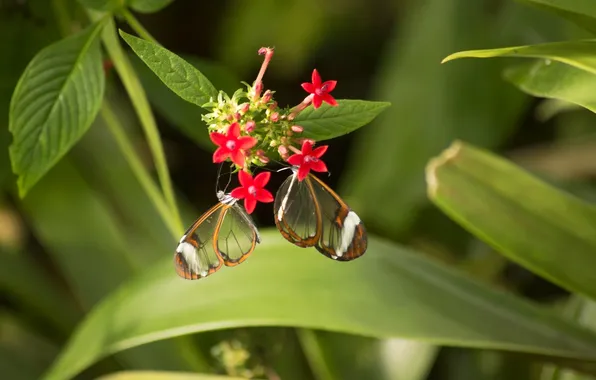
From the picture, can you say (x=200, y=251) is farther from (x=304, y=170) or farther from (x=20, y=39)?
(x=20, y=39)

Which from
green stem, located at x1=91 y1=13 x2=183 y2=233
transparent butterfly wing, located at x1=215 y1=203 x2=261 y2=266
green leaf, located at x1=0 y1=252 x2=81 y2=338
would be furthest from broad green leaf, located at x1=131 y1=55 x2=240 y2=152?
green leaf, located at x1=0 y1=252 x2=81 y2=338

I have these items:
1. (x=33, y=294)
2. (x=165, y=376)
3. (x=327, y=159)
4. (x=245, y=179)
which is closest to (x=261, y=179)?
(x=245, y=179)

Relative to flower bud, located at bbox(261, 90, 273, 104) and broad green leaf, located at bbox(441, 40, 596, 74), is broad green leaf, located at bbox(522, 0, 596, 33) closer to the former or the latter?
broad green leaf, located at bbox(441, 40, 596, 74)

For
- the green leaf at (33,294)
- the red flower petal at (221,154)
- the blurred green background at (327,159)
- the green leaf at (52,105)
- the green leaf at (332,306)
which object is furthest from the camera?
the green leaf at (33,294)

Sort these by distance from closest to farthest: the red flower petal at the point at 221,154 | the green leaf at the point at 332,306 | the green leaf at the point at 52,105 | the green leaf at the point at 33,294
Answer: the red flower petal at the point at 221,154 < the green leaf at the point at 52,105 < the green leaf at the point at 332,306 < the green leaf at the point at 33,294

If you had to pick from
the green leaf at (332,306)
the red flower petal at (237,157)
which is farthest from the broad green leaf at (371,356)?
the red flower petal at (237,157)

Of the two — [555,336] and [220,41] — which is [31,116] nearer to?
[555,336]

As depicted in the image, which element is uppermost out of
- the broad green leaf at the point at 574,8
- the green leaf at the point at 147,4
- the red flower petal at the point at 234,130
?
the broad green leaf at the point at 574,8

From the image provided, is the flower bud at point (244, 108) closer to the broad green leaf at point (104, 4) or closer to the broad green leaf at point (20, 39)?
the broad green leaf at point (104, 4)
